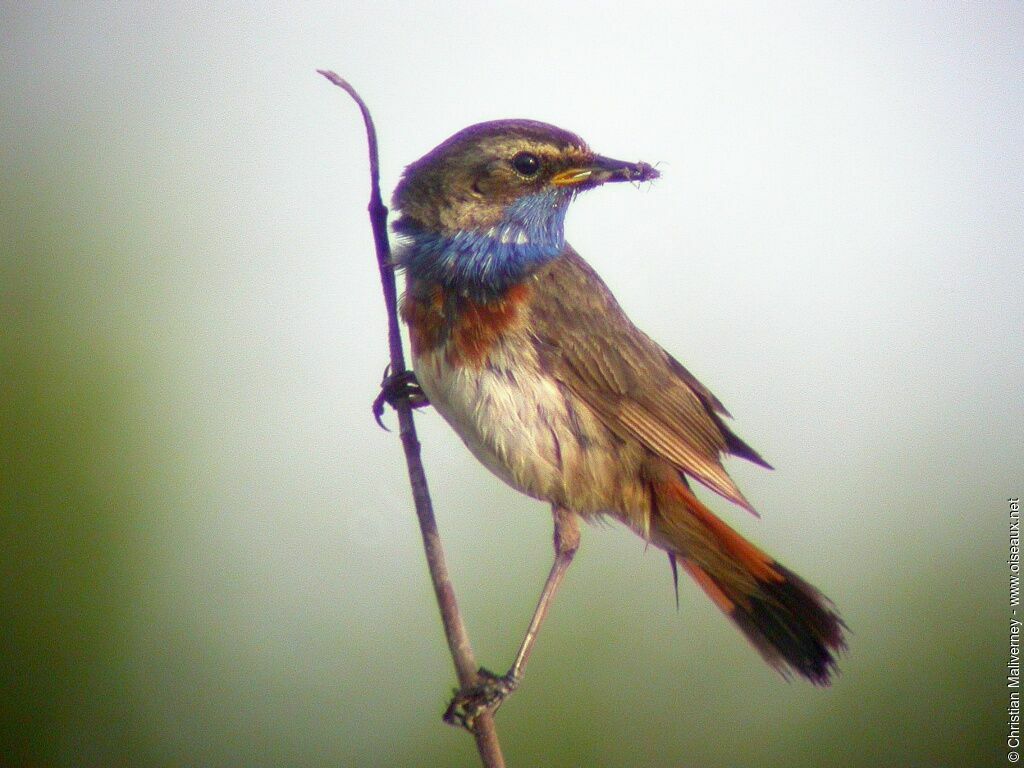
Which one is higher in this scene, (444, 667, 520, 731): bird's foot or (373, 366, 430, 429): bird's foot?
(373, 366, 430, 429): bird's foot

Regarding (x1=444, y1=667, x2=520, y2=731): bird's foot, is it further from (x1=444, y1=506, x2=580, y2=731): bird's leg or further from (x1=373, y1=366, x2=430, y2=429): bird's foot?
(x1=373, y1=366, x2=430, y2=429): bird's foot

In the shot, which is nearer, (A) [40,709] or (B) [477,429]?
(B) [477,429]

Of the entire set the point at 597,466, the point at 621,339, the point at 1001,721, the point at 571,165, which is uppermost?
the point at 571,165

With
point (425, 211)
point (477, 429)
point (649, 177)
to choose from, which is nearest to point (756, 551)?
point (477, 429)

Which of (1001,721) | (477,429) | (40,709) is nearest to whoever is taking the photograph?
(477,429)

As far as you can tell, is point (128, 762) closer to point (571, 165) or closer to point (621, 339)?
point (621, 339)

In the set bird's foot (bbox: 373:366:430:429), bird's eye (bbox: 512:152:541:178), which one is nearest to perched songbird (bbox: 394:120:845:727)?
bird's eye (bbox: 512:152:541:178)

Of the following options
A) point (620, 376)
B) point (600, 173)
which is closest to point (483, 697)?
point (620, 376)
